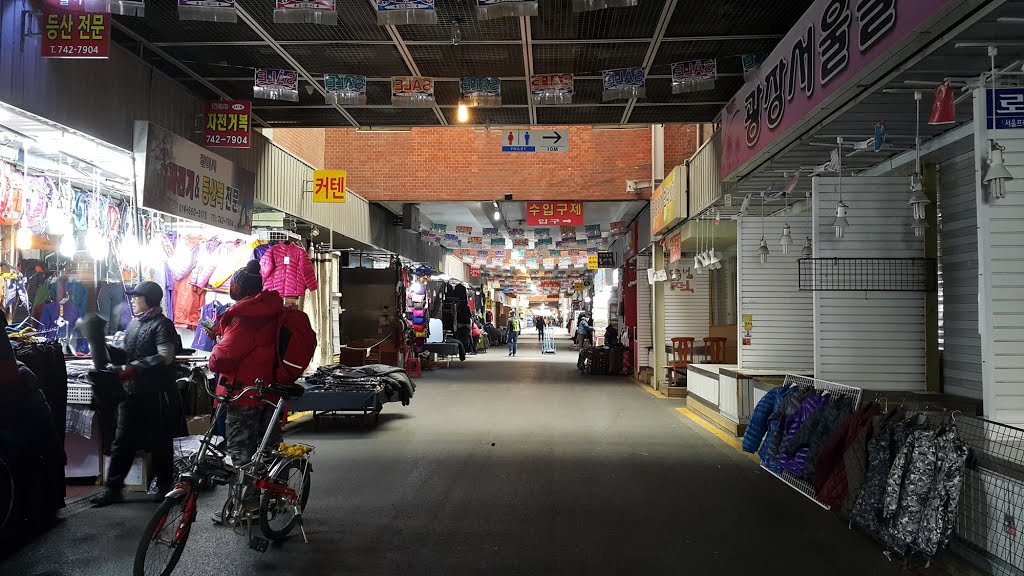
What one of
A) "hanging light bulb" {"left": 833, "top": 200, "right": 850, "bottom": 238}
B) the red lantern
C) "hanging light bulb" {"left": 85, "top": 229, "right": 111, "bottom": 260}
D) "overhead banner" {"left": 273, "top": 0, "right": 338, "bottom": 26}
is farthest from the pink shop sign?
"hanging light bulb" {"left": 85, "top": 229, "right": 111, "bottom": 260}

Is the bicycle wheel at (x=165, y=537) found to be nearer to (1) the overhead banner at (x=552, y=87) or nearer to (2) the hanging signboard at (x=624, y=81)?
(1) the overhead banner at (x=552, y=87)

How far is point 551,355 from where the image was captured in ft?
103

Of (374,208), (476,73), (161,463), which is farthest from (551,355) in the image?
(161,463)

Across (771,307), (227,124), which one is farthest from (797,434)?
(227,124)

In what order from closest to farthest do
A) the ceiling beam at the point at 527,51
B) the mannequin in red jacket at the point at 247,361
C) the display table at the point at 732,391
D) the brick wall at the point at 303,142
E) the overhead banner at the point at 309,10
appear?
the mannequin in red jacket at the point at 247,361
the overhead banner at the point at 309,10
the ceiling beam at the point at 527,51
the display table at the point at 732,391
the brick wall at the point at 303,142

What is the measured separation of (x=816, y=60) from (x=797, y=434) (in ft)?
10.2

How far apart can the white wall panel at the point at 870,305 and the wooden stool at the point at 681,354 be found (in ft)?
25.4

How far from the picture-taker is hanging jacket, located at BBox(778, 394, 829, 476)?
6.25m

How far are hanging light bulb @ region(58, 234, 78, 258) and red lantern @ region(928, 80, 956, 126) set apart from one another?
290 inches

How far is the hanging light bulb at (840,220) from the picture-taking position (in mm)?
6910

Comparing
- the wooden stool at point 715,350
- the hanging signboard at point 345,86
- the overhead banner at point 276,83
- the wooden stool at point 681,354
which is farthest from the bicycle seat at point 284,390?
the wooden stool at point 681,354

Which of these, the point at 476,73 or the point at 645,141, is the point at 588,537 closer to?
the point at 476,73

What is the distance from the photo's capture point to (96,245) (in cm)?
737

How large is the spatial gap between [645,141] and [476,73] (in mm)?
9292
